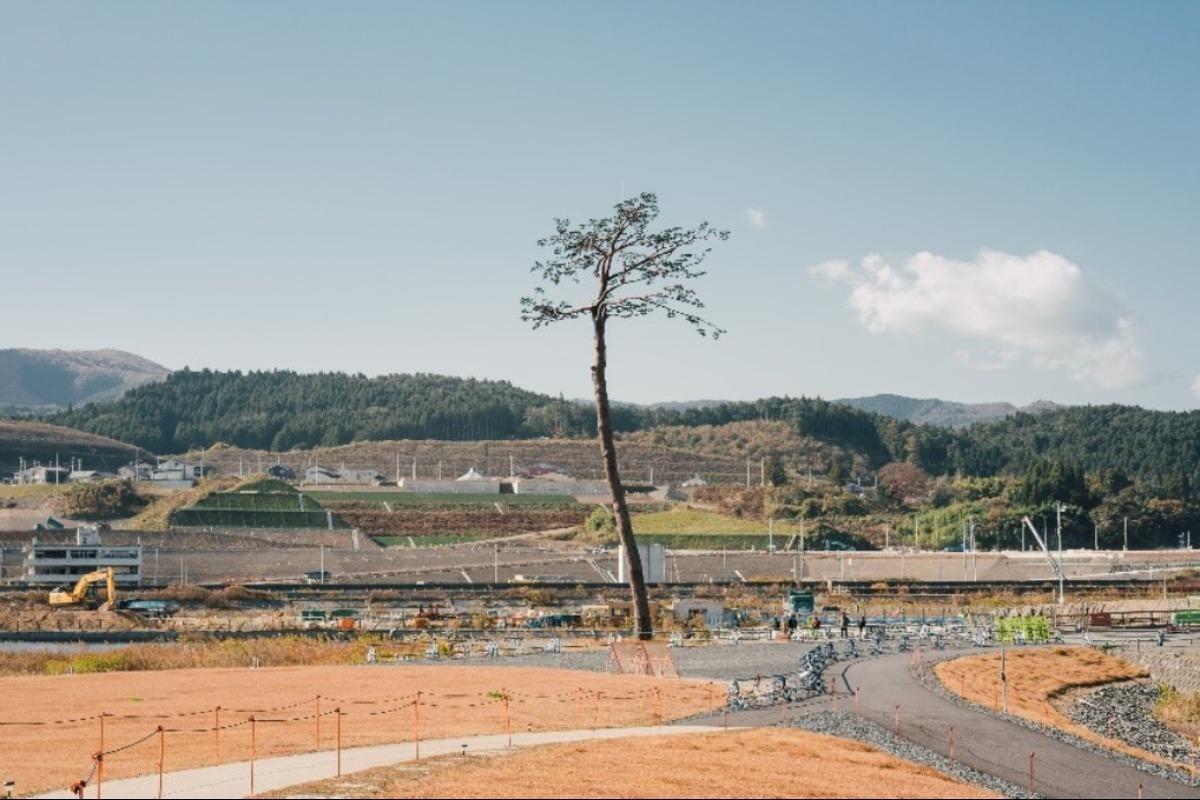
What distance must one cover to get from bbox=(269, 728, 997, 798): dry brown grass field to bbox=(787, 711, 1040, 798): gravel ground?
21.9 inches

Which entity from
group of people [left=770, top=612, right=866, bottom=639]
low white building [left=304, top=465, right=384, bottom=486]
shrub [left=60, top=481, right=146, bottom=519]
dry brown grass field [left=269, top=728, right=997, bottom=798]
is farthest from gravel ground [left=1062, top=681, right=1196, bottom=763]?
low white building [left=304, top=465, right=384, bottom=486]

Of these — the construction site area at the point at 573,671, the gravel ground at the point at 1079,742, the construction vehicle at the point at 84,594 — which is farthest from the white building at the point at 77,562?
the gravel ground at the point at 1079,742

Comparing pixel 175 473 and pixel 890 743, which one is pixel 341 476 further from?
pixel 890 743

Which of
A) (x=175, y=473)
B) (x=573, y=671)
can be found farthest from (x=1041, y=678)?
(x=175, y=473)

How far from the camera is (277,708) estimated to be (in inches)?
1250

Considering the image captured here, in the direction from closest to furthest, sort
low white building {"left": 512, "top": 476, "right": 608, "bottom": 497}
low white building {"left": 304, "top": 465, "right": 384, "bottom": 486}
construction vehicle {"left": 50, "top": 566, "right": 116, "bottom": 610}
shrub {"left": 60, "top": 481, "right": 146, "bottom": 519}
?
construction vehicle {"left": 50, "top": 566, "right": 116, "bottom": 610} → shrub {"left": 60, "top": 481, "right": 146, "bottom": 519} → low white building {"left": 512, "top": 476, "right": 608, "bottom": 497} → low white building {"left": 304, "top": 465, "right": 384, "bottom": 486}

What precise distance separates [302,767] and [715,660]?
21.5 meters

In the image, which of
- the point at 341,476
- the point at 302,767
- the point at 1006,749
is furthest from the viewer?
the point at 341,476

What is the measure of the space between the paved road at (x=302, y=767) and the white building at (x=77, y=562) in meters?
69.4

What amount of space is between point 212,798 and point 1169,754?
2135cm

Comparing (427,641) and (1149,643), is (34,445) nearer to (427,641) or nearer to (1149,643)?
(427,641)

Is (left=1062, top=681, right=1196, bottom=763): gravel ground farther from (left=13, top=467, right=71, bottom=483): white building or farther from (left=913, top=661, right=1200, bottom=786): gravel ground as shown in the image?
(left=13, top=467, right=71, bottom=483): white building

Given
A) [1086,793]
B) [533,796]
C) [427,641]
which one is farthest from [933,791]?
[427,641]

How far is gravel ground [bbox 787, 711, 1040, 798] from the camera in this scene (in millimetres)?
22125
